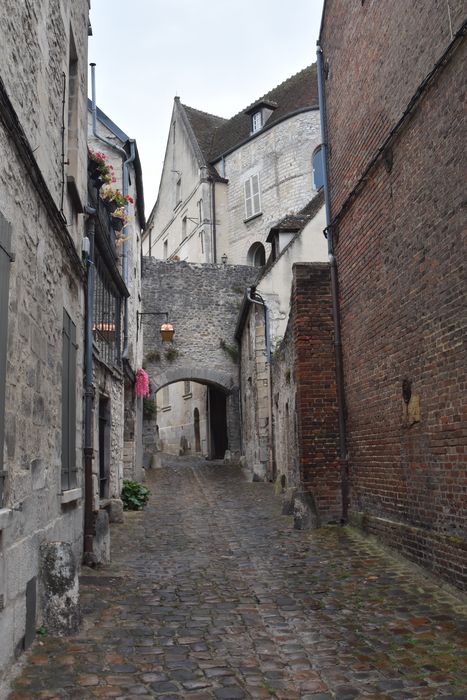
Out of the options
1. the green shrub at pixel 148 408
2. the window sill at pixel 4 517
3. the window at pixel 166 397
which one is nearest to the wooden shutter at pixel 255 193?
the window at pixel 166 397

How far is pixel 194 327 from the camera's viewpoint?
2092 cm

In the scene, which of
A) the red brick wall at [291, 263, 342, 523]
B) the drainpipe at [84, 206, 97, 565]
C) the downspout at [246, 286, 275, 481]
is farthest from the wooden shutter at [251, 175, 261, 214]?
the drainpipe at [84, 206, 97, 565]

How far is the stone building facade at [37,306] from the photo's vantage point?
369 centimetres

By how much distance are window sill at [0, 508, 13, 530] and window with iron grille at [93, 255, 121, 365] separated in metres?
5.18

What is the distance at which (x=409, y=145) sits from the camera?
20.4 feet

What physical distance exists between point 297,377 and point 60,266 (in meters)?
4.48

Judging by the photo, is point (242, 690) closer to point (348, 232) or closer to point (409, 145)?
point (409, 145)

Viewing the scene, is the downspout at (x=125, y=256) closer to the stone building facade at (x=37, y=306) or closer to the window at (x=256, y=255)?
the stone building facade at (x=37, y=306)

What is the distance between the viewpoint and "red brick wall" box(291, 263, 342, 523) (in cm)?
891

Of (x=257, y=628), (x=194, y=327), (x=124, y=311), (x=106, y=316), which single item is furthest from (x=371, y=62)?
(x=194, y=327)

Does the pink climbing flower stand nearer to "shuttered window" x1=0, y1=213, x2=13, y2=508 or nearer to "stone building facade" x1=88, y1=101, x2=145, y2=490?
"stone building facade" x1=88, y1=101, x2=145, y2=490

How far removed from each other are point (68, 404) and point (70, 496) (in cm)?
84

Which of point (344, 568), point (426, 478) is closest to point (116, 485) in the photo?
point (344, 568)

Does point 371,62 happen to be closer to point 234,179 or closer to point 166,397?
point 234,179
